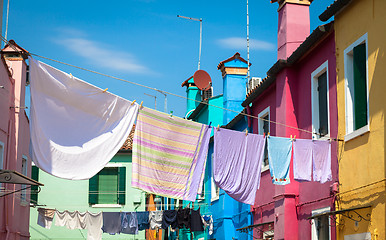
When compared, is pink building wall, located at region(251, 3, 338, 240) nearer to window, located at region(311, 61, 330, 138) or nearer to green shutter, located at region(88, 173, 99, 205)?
window, located at region(311, 61, 330, 138)

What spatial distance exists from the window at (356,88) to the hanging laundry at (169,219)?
14106mm

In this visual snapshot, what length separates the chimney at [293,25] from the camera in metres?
16.0

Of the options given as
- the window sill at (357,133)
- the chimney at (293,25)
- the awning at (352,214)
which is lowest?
the awning at (352,214)

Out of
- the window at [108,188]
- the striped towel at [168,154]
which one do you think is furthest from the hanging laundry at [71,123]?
the window at [108,188]

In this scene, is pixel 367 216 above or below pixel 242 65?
below

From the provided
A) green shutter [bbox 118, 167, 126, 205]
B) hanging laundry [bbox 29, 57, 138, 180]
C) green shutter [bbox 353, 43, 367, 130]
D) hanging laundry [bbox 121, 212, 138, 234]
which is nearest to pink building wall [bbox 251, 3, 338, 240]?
green shutter [bbox 353, 43, 367, 130]

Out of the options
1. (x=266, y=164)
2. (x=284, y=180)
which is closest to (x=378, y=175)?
(x=284, y=180)

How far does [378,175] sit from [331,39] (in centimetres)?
365

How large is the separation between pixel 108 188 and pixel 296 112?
667 inches

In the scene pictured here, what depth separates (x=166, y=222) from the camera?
25.5m

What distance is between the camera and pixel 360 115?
1193 centimetres

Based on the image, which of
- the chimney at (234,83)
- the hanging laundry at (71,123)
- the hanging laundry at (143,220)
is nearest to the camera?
the hanging laundry at (71,123)

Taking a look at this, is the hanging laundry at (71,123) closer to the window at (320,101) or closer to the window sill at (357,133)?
the window sill at (357,133)

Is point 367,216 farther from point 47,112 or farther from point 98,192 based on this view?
point 98,192
